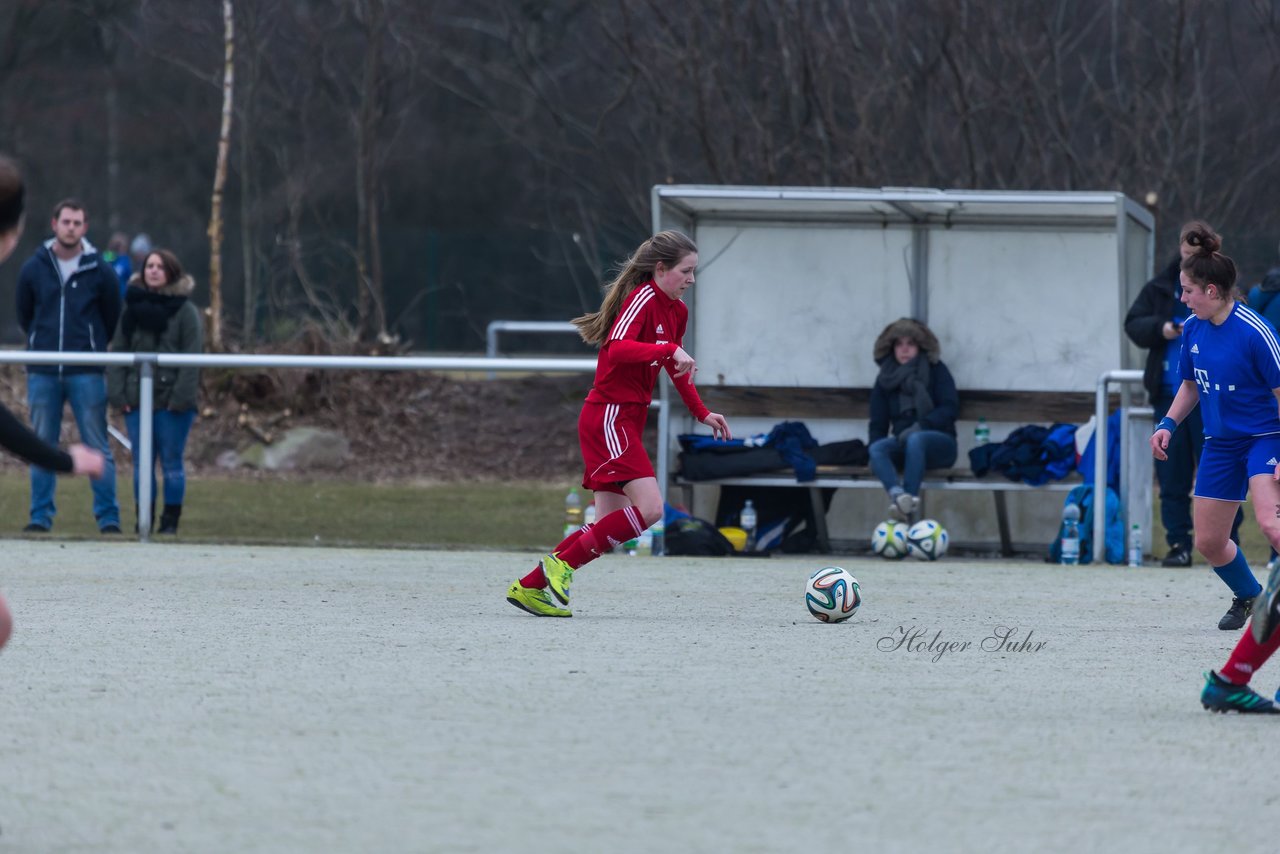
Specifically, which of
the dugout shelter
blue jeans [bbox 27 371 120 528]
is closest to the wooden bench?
the dugout shelter

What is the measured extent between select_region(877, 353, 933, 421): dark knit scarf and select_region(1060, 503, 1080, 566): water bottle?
1.17 m

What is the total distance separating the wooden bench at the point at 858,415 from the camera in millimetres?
12922

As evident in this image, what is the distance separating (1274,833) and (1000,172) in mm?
15076

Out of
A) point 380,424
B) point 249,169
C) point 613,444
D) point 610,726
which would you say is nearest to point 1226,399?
point 613,444

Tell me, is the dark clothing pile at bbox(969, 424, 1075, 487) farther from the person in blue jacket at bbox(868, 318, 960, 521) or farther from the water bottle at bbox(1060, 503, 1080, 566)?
the water bottle at bbox(1060, 503, 1080, 566)

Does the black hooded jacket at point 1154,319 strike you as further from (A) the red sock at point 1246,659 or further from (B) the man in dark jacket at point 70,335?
(B) the man in dark jacket at point 70,335

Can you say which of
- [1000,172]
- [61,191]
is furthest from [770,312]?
[61,191]

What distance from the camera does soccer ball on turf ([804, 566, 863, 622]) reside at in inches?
332

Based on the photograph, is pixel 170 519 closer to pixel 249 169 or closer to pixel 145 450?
pixel 145 450

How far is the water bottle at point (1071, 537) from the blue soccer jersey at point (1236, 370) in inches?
170

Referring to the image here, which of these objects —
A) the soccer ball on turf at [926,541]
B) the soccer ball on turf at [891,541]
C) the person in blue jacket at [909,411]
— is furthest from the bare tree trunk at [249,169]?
the soccer ball on turf at [926,541]

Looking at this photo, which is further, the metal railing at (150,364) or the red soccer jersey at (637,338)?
the metal railing at (150,364)

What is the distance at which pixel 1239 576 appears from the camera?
8461mm

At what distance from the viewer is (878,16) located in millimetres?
19312
